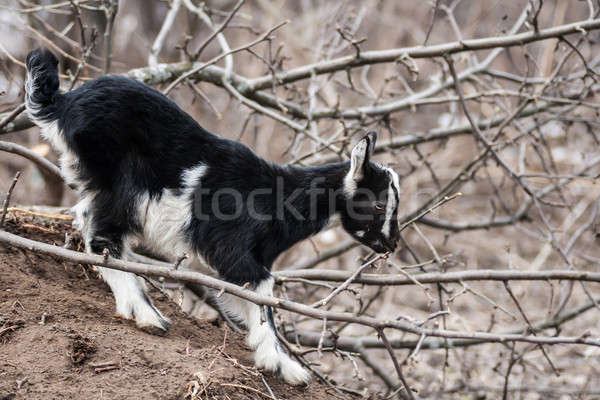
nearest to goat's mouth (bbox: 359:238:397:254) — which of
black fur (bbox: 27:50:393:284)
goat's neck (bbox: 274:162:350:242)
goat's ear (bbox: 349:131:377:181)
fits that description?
goat's neck (bbox: 274:162:350:242)

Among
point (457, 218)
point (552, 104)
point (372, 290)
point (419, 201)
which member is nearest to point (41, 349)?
point (552, 104)

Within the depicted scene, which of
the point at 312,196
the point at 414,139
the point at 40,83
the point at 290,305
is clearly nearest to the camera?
the point at 290,305

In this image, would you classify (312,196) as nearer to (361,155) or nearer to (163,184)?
(361,155)

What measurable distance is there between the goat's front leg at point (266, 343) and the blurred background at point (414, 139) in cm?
22

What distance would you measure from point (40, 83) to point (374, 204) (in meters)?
2.06

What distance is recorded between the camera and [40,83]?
3.85 m

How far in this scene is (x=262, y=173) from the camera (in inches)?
159

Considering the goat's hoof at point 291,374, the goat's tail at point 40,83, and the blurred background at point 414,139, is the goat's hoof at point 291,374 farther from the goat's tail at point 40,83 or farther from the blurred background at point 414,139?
the goat's tail at point 40,83

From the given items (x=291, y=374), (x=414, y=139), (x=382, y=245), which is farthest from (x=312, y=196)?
(x=414, y=139)

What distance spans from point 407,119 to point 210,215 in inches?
428

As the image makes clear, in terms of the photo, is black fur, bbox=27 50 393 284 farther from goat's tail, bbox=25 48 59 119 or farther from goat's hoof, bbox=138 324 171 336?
goat's hoof, bbox=138 324 171 336

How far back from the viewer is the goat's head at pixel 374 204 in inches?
161

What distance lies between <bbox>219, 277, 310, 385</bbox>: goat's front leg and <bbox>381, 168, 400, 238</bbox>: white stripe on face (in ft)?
2.64

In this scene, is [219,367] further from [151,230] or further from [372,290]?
[372,290]
